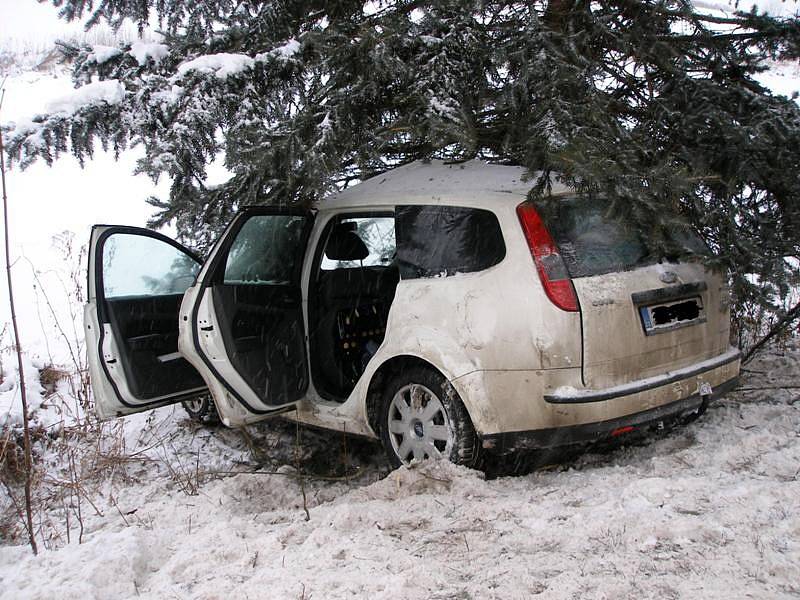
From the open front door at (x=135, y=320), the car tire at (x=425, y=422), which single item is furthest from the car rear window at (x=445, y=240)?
the open front door at (x=135, y=320)

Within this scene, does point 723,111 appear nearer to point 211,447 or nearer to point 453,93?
point 453,93

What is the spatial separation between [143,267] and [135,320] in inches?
15.8

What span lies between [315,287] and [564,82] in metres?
2.11

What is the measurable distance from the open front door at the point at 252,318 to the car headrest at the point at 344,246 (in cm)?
20

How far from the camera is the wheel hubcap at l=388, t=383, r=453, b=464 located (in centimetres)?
354

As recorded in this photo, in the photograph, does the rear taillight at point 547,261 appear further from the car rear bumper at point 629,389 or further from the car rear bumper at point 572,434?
the car rear bumper at point 572,434

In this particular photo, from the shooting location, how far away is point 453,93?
159 inches

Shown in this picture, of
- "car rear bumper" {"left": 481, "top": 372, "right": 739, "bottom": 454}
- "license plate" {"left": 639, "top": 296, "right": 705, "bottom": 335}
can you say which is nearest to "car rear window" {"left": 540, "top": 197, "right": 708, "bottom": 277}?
"license plate" {"left": 639, "top": 296, "right": 705, "bottom": 335}

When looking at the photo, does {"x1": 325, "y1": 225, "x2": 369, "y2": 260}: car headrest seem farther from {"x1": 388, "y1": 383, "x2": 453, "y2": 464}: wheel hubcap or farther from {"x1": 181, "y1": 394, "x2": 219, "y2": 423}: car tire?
{"x1": 181, "y1": 394, "x2": 219, "y2": 423}: car tire

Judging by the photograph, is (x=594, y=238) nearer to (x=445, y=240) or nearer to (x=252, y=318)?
(x=445, y=240)

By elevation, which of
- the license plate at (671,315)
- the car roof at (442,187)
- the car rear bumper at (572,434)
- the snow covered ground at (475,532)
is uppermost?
the car roof at (442,187)

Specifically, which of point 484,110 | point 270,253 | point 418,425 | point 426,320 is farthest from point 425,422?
point 484,110

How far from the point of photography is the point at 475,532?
109 inches

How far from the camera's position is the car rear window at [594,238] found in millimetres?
3352
